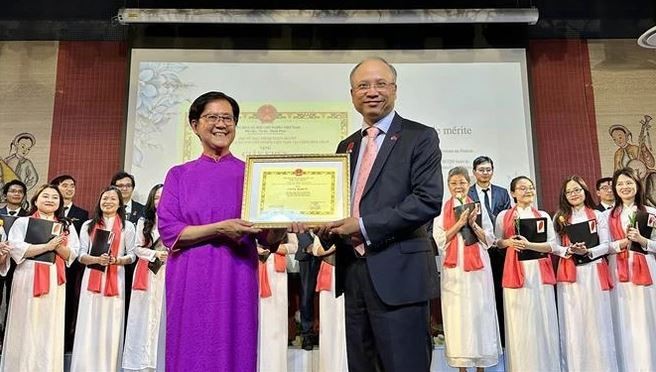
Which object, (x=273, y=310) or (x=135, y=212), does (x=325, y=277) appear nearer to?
(x=273, y=310)

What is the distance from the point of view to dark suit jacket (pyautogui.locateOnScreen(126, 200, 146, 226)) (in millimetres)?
5215

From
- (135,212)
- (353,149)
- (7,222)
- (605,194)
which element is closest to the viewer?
(353,149)

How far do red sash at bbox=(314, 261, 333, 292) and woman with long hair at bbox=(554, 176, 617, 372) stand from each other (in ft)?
5.52

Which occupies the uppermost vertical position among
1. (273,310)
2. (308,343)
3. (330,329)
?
(273,310)

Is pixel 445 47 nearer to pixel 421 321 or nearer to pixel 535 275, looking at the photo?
pixel 535 275

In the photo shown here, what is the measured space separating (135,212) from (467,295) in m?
2.89


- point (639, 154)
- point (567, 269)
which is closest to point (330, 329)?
point (567, 269)

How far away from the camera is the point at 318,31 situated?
6.02m

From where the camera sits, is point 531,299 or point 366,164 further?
point 531,299

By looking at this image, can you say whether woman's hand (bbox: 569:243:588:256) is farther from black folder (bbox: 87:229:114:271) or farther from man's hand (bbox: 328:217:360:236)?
black folder (bbox: 87:229:114:271)

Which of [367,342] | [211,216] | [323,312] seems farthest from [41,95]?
[367,342]

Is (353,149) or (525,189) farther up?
(525,189)

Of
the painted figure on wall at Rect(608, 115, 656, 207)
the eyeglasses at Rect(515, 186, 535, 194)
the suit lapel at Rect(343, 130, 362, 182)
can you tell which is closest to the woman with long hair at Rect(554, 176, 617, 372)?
the eyeglasses at Rect(515, 186, 535, 194)

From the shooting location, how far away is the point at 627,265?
4.36 m
